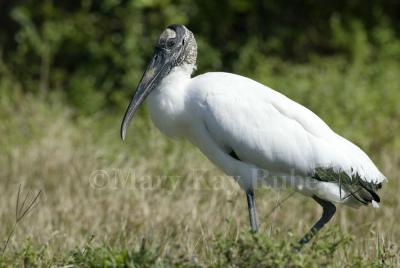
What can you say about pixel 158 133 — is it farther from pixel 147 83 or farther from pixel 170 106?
pixel 170 106

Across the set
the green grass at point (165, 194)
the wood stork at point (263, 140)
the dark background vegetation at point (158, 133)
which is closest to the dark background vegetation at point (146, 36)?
the dark background vegetation at point (158, 133)

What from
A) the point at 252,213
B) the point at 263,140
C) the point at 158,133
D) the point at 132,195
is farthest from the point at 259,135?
the point at 158,133

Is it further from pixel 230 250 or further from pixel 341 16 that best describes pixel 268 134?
pixel 341 16

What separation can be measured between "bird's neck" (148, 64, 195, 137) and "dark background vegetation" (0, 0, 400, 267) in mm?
553

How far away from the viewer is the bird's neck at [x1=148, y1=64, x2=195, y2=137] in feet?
15.7

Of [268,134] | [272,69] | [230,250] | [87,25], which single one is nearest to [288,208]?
[268,134]

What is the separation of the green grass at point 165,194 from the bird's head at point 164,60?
26.9 inches

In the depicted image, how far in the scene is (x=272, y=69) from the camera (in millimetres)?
9242

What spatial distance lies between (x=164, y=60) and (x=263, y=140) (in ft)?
2.25

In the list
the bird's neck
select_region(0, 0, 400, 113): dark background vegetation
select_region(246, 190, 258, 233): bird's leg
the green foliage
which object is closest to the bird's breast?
the bird's neck

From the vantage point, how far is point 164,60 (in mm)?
4961

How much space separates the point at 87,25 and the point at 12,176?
10.2 ft

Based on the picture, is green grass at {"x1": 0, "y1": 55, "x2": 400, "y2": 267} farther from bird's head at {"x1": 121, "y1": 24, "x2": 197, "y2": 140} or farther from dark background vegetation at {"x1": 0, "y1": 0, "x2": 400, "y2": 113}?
bird's head at {"x1": 121, "y1": 24, "x2": 197, "y2": 140}

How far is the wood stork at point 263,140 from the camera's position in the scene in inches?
185
